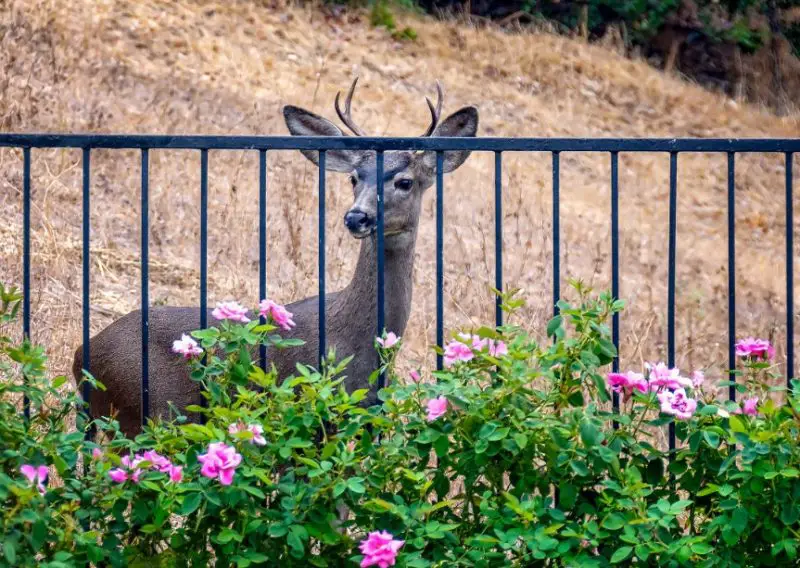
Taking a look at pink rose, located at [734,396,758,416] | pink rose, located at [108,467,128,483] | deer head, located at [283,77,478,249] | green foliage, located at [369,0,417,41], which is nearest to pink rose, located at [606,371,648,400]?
pink rose, located at [734,396,758,416]

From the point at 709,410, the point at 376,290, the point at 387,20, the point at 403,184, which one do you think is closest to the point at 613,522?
the point at 709,410

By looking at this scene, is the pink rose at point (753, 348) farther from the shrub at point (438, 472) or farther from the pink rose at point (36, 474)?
the pink rose at point (36, 474)

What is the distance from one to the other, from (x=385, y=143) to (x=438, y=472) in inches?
43.6

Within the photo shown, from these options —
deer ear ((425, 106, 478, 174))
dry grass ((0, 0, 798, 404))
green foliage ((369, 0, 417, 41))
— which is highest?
green foliage ((369, 0, 417, 41))

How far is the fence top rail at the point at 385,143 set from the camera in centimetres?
421

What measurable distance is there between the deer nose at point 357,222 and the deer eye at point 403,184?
63 centimetres

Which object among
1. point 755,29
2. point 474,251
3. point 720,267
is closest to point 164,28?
point 474,251

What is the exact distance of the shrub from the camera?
3627 millimetres

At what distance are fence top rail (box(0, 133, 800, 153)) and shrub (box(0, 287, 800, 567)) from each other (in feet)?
2.04

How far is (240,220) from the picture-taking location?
33.1 feet

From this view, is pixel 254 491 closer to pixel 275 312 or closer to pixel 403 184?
pixel 275 312

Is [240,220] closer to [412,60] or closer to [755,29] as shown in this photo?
[412,60]

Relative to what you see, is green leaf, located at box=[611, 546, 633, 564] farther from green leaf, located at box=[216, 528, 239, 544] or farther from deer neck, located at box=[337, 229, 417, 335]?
deer neck, located at box=[337, 229, 417, 335]

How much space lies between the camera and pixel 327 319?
5.81 meters
